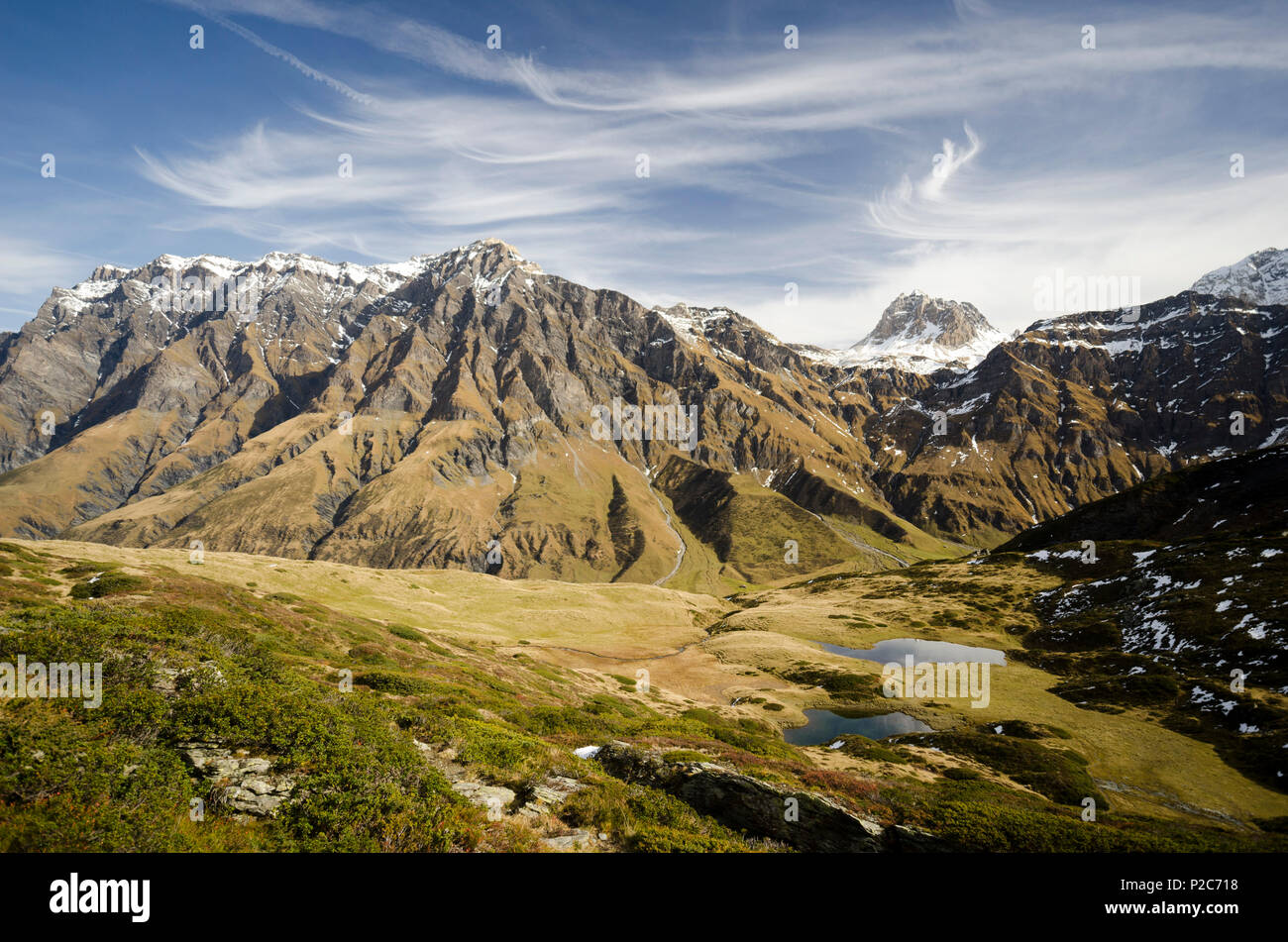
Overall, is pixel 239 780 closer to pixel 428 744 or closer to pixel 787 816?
pixel 428 744

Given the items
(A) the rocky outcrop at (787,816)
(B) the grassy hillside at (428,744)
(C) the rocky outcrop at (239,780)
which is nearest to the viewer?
(B) the grassy hillside at (428,744)

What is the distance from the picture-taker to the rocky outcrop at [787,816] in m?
15.6

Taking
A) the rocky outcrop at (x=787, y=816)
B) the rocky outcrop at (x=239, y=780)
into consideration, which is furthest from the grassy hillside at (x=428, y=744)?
the rocky outcrop at (x=787, y=816)

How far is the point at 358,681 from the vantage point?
26.4 meters

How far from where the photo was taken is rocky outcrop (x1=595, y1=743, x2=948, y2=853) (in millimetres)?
15555

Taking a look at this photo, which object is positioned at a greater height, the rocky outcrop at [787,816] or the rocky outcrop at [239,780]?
the rocky outcrop at [239,780]

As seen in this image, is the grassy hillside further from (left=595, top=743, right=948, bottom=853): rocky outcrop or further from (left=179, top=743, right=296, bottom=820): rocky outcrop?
(left=595, top=743, right=948, bottom=853): rocky outcrop

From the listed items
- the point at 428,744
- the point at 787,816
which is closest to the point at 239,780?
the point at 428,744

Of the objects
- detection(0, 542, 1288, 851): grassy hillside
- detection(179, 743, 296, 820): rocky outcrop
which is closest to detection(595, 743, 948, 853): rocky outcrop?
detection(0, 542, 1288, 851): grassy hillside

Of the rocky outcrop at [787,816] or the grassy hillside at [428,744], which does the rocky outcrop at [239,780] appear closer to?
the grassy hillside at [428,744]

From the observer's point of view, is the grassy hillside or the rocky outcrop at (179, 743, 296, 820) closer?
the grassy hillside

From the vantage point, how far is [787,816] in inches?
636

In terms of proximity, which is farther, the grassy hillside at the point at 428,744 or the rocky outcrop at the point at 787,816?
the rocky outcrop at the point at 787,816
